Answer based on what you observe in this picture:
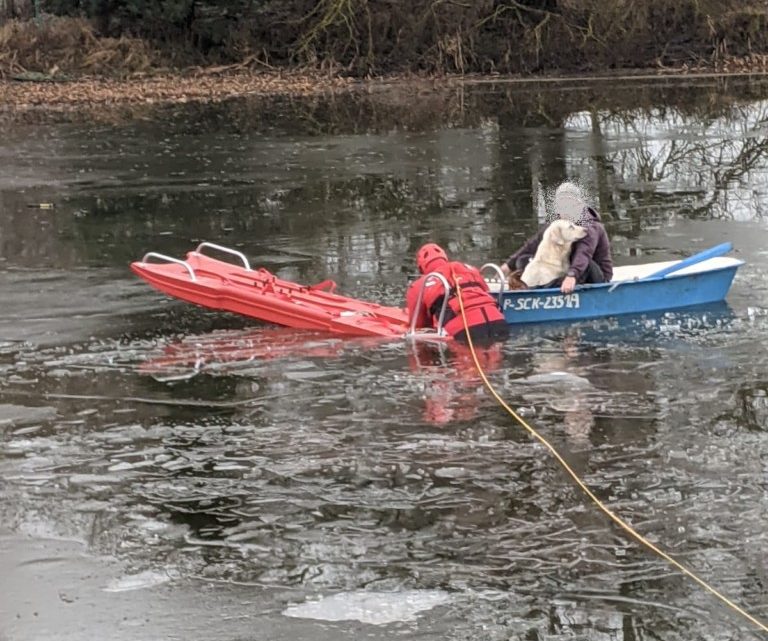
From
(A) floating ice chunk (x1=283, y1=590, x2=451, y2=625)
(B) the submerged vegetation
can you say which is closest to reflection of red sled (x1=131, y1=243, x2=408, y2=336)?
(A) floating ice chunk (x1=283, y1=590, x2=451, y2=625)

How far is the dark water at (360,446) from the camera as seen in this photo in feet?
16.7

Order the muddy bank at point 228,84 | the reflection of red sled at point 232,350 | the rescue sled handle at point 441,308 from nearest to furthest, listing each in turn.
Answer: the reflection of red sled at point 232,350 → the rescue sled handle at point 441,308 → the muddy bank at point 228,84

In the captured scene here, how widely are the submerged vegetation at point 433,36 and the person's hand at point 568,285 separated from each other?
23.1 metres

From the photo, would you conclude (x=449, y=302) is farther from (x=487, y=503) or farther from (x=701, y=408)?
(x=487, y=503)

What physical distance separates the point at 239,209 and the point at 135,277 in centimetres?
367

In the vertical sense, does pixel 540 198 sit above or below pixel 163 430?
above

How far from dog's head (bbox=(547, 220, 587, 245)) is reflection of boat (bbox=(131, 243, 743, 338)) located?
15.7 inches

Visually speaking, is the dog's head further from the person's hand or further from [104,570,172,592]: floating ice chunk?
[104,570,172,592]: floating ice chunk

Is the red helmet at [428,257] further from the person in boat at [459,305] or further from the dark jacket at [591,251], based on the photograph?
the dark jacket at [591,251]

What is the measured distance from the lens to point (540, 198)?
1516 centimetres

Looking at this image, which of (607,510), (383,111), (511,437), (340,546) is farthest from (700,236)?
(383,111)

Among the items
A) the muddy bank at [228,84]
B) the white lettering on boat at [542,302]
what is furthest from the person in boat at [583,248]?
the muddy bank at [228,84]

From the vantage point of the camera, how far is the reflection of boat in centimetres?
934

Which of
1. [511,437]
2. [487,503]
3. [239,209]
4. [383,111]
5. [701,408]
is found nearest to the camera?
[487,503]
